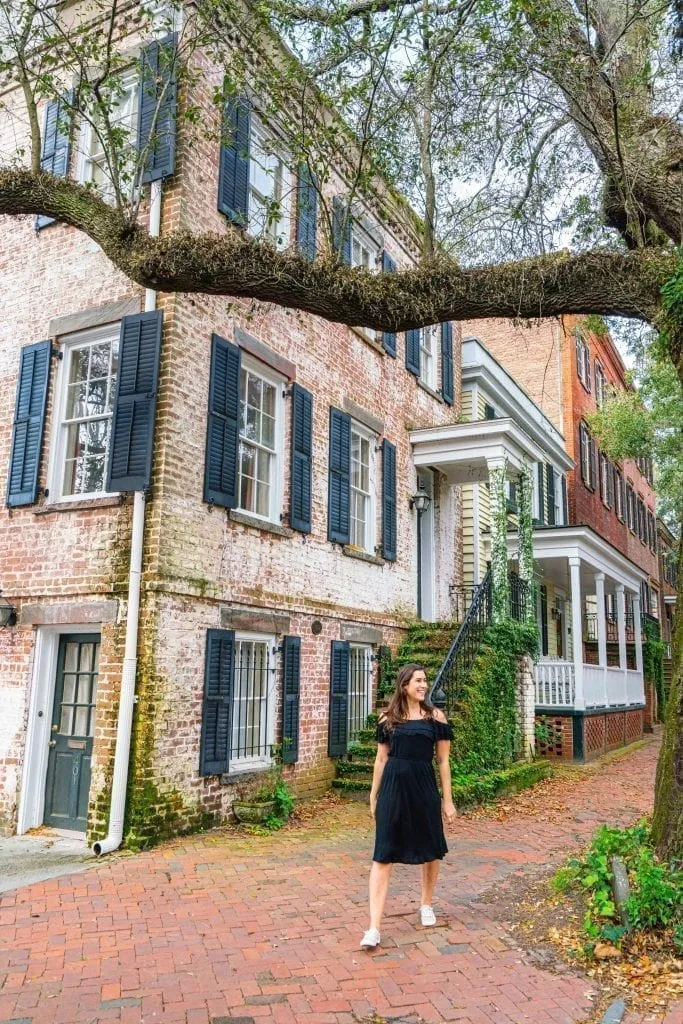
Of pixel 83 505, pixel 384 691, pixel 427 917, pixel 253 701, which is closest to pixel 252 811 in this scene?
pixel 253 701

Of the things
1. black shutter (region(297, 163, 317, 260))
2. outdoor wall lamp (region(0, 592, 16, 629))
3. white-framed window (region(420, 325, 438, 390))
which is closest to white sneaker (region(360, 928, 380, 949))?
outdoor wall lamp (region(0, 592, 16, 629))

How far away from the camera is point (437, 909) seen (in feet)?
18.7

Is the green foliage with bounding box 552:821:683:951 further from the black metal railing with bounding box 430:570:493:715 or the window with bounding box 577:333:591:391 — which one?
the window with bounding box 577:333:591:391

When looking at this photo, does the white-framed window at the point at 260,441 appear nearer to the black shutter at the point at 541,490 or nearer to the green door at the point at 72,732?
the green door at the point at 72,732

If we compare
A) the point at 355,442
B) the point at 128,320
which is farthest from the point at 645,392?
the point at 128,320

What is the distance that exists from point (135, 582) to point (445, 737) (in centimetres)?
380

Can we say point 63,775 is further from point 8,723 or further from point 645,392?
point 645,392

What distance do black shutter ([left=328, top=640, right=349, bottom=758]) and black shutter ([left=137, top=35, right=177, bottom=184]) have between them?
6.12 metres

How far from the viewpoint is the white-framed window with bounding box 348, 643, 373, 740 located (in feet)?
37.6

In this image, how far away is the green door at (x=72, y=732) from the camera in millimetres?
8242

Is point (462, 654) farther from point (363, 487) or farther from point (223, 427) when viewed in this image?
point (223, 427)

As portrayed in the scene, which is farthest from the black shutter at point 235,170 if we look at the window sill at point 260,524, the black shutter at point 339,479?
the window sill at point 260,524

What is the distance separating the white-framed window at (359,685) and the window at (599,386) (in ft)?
56.1

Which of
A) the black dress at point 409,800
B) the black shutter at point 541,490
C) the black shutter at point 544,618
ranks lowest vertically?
the black dress at point 409,800
